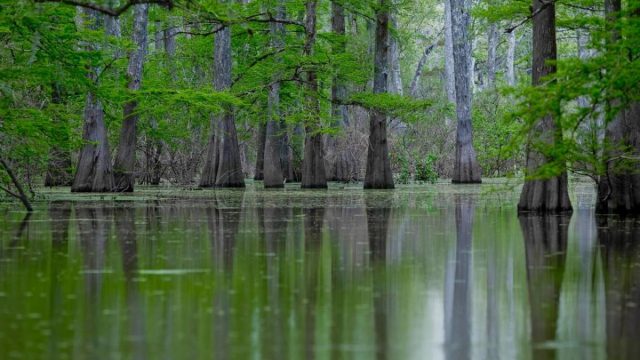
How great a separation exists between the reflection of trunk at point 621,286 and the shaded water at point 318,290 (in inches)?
0.6

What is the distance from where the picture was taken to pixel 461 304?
715 centimetres

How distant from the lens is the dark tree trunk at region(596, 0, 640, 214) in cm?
1617

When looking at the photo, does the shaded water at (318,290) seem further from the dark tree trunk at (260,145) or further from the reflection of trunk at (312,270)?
the dark tree trunk at (260,145)

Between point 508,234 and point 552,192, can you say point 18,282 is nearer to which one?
point 508,234

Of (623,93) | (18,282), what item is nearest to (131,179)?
(623,93)

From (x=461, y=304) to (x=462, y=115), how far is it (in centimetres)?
3092

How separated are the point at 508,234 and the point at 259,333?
7.63m

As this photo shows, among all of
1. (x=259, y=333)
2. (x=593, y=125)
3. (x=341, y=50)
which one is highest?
(x=341, y=50)

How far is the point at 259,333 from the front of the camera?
593 centimetres

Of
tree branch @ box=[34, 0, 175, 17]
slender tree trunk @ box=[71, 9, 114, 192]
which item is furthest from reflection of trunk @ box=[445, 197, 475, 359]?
slender tree trunk @ box=[71, 9, 114, 192]

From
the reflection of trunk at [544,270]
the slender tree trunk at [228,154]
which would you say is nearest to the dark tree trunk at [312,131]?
the slender tree trunk at [228,154]

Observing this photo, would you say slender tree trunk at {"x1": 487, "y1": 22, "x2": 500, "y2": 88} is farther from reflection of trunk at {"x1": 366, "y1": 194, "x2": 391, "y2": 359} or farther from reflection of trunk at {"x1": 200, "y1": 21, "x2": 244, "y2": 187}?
reflection of trunk at {"x1": 366, "y1": 194, "x2": 391, "y2": 359}

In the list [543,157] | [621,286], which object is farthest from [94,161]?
[621,286]

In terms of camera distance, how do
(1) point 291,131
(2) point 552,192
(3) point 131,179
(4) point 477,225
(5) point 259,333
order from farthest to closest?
(1) point 291,131, (3) point 131,179, (2) point 552,192, (4) point 477,225, (5) point 259,333
